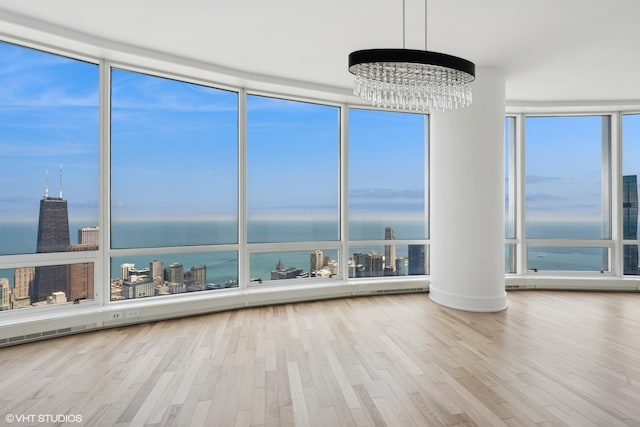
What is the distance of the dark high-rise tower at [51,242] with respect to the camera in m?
3.87

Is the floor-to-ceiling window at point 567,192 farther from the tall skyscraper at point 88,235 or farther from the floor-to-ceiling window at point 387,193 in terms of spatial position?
the tall skyscraper at point 88,235

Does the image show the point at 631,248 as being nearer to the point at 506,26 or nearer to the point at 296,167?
the point at 506,26

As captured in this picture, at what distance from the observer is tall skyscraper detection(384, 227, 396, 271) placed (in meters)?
6.12

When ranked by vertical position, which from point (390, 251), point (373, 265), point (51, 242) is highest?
point (51, 242)

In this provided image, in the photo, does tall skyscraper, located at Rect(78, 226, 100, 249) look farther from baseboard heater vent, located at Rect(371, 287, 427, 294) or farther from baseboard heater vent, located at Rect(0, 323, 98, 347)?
baseboard heater vent, located at Rect(371, 287, 427, 294)

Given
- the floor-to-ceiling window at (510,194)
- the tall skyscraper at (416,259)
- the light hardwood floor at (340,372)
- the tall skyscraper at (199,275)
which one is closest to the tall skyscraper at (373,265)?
the tall skyscraper at (416,259)

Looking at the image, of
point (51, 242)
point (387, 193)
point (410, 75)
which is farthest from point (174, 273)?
point (410, 75)

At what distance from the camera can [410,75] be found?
2.73 m

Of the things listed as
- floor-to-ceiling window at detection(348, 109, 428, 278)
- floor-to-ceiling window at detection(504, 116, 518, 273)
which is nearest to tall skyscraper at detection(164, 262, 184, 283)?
floor-to-ceiling window at detection(348, 109, 428, 278)

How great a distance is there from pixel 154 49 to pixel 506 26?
11.9 ft

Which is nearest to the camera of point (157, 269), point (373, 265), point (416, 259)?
point (157, 269)

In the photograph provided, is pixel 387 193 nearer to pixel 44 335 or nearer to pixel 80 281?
pixel 80 281

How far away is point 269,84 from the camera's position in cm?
499

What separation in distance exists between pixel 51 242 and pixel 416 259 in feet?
16.4
